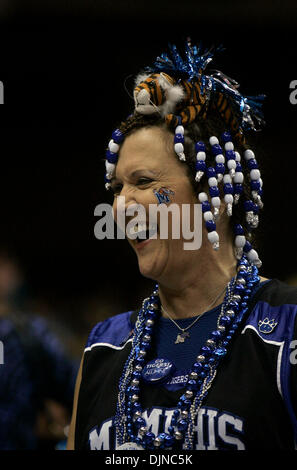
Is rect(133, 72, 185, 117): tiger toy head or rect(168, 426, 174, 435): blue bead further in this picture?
rect(133, 72, 185, 117): tiger toy head

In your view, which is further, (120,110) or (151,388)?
(120,110)

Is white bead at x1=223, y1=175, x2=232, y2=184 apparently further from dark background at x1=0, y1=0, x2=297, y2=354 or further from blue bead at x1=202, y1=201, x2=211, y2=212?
dark background at x1=0, y1=0, x2=297, y2=354

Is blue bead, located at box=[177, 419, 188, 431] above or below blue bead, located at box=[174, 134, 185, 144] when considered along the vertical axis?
below

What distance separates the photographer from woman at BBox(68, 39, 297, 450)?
157 centimetres

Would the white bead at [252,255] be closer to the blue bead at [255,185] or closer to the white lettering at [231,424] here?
the blue bead at [255,185]

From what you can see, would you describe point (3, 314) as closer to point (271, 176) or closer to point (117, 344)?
point (117, 344)

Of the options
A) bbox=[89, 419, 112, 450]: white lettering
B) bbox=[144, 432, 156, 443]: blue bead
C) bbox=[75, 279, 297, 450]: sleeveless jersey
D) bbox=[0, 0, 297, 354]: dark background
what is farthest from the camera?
bbox=[0, 0, 297, 354]: dark background

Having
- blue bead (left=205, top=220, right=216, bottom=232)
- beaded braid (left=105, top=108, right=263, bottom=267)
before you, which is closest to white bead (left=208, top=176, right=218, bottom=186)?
beaded braid (left=105, top=108, right=263, bottom=267)

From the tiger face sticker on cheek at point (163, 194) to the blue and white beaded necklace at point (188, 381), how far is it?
0.97ft

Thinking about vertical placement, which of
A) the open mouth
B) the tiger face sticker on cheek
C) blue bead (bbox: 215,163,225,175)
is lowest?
the open mouth

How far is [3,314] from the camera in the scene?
3.01 m

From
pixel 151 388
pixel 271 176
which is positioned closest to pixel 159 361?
pixel 151 388

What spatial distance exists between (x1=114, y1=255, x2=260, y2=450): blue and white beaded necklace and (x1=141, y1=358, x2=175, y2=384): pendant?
0.08 feet
